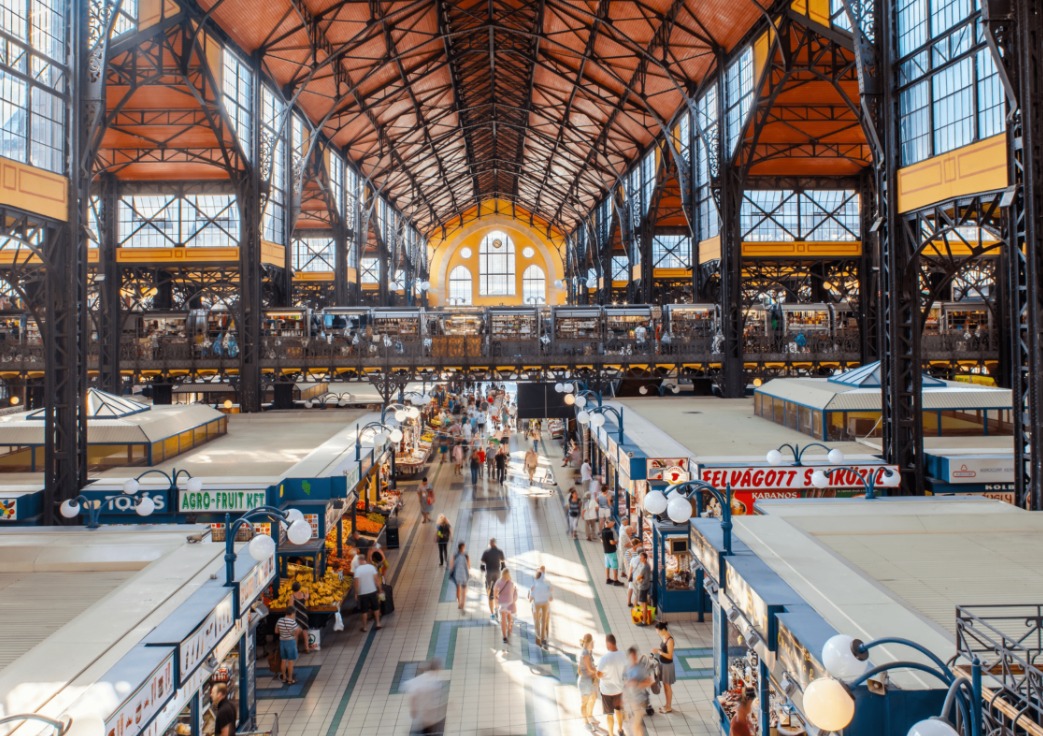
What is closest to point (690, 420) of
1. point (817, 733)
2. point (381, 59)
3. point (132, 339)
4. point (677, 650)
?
point (677, 650)

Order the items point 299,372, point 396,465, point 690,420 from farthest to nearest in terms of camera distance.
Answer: point 299,372 → point 396,465 → point 690,420

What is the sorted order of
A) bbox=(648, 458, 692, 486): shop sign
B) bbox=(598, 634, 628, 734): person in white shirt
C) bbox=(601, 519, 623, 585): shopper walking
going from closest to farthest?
bbox=(598, 634, 628, 734): person in white shirt → bbox=(648, 458, 692, 486): shop sign → bbox=(601, 519, 623, 585): shopper walking

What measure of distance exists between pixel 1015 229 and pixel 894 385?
14.0ft

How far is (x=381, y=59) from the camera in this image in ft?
107

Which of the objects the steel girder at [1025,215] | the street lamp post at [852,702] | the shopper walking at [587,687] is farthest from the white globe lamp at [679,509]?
the steel girder at [1025,215]

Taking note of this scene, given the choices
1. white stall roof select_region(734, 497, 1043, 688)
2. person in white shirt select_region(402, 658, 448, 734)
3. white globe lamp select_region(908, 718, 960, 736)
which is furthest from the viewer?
person in white shirt select_region(402, 658, 448, 734)

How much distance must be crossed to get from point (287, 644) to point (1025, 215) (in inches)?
524

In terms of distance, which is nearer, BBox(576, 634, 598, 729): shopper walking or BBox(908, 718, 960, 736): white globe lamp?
BBox(908, 718, 960, 736): white globe lamp

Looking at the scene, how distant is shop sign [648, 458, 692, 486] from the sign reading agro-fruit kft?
7.29 metres

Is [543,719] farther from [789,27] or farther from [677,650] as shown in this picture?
[789,27]

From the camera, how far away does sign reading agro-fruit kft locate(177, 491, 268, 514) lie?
1327 cm

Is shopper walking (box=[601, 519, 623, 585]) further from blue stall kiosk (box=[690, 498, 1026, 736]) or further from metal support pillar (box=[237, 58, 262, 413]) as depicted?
metal support pillar (box=[237, 58, 262, 413])

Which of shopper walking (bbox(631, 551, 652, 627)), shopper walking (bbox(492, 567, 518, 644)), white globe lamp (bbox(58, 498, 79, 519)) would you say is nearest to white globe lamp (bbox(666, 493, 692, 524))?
shopper walking (bbox(492, 567, 518, 644))

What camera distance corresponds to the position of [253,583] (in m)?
8.89
